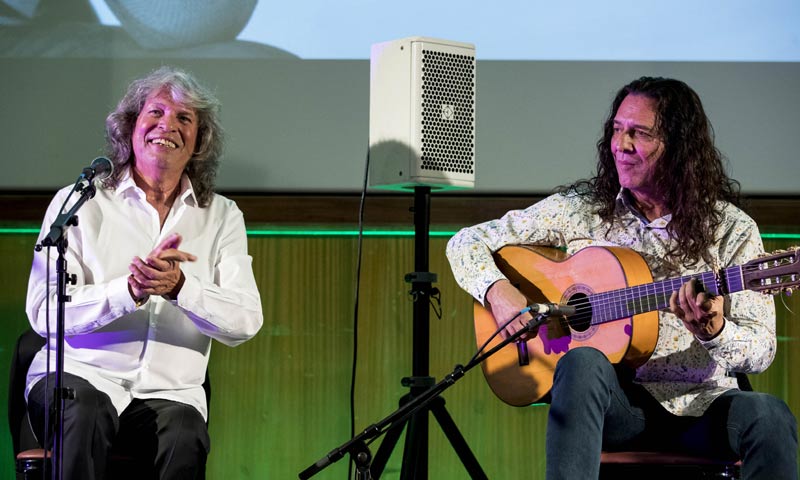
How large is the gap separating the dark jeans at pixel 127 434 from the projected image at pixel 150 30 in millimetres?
1502

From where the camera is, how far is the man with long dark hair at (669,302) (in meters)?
2.40

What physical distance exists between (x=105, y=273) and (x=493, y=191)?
1.47 meters

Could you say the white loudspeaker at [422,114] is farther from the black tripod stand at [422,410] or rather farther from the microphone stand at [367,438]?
the microphone stand at [367,438]

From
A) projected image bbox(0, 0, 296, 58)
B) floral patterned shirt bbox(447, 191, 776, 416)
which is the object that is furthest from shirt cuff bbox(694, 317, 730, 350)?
projected image bbox(0, 0, 296, 58)

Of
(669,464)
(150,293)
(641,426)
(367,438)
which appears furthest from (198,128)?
(669,464)

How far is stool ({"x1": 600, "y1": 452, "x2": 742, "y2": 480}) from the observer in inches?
99.0

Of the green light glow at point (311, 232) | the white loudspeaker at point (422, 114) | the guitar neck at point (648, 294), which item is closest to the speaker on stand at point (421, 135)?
the white loudspeaker at point (422, 114)

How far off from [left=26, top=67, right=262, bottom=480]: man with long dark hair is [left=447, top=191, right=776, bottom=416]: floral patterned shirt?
0.70 metres

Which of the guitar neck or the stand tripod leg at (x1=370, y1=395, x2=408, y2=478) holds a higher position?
the guitar neck

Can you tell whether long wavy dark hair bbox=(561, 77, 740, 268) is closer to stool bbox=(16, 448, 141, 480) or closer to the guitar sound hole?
the guitar sound hole

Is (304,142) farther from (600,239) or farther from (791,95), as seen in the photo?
(791,95)

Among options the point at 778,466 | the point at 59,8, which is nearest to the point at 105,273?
the point at 59,8

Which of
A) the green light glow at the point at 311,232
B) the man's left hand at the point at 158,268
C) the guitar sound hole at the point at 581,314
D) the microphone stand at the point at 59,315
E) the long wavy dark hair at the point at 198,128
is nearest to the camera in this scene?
the microphone stand at the point at 59,315

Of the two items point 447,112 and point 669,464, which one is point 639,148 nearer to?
point 447,112
